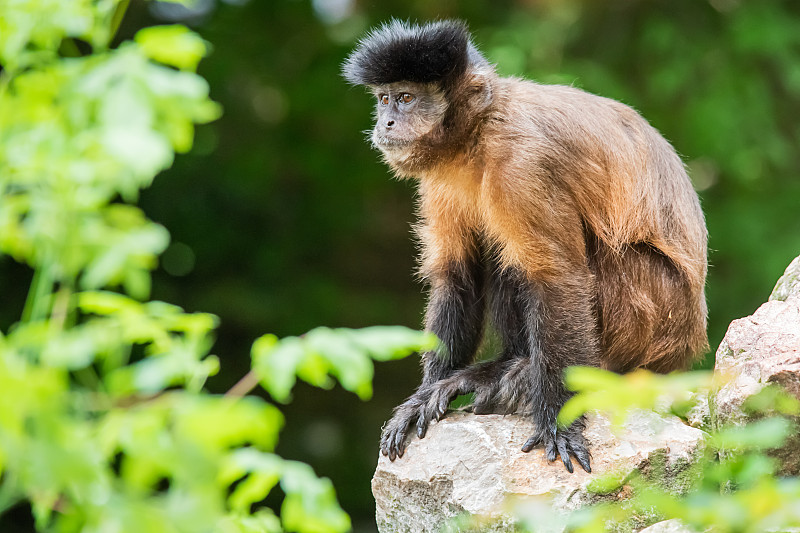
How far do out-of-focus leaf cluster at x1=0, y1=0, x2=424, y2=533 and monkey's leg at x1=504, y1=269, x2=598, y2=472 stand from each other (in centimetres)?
262

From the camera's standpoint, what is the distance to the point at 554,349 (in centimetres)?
505

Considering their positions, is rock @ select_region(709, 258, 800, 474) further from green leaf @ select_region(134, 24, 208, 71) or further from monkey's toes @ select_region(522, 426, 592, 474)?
green leaf @ select_region(134, 24, 208, 71)

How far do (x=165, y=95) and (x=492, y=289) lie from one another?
150 inches

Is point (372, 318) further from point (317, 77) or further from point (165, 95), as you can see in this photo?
point (165, 95)

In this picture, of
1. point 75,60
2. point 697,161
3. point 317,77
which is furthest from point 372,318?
point 75,60

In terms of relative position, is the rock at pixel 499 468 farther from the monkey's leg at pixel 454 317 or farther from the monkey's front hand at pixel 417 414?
the monkey's leg at pixel 454 317

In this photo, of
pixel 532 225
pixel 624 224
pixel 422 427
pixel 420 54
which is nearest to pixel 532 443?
pixel 422 427

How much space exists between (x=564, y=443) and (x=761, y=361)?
1.22 metres

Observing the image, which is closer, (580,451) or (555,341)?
(580,451)

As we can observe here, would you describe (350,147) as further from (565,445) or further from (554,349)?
(565,445)

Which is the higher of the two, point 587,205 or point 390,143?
point 390,143

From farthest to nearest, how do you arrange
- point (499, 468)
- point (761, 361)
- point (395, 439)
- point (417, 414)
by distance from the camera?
1. point (417, 414)
2. point (395, 439)
3. point (499, 468)
4. point (761, 361)

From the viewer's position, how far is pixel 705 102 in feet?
29.7

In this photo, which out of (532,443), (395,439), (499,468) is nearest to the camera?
(499,468)
